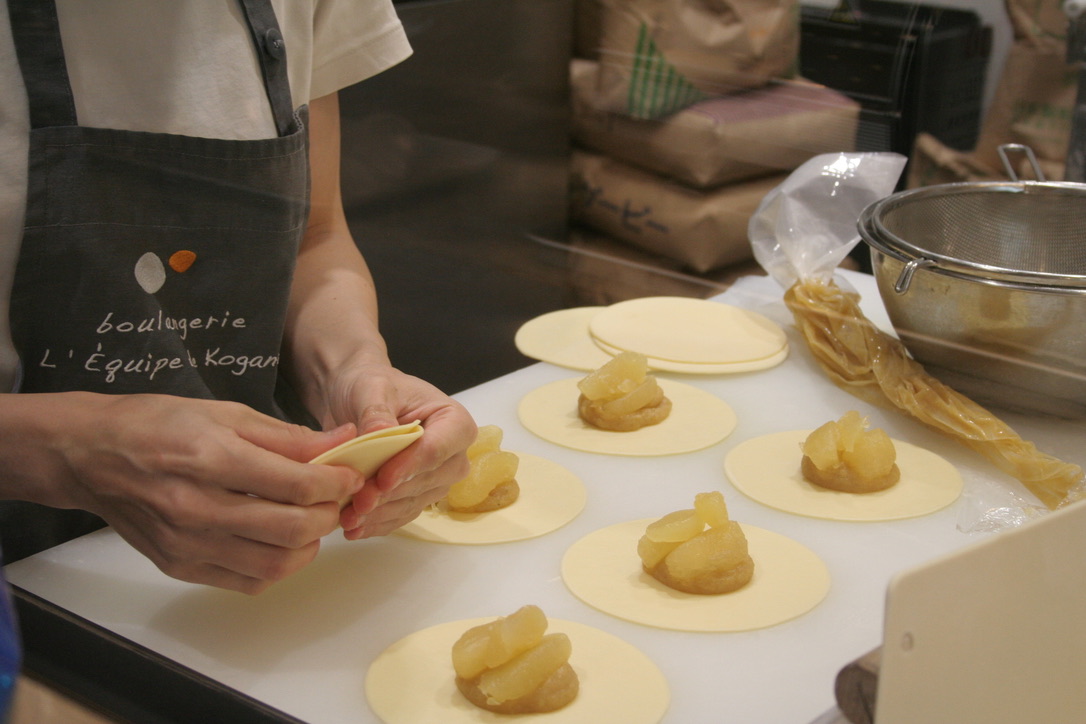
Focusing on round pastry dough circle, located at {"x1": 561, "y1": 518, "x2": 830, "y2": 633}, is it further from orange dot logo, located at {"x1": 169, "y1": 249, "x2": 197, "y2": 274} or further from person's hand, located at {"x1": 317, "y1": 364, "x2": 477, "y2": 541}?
orange dot logo, located at {"x1": 169, "y1": 249, "x2": 197, "y2": 274}

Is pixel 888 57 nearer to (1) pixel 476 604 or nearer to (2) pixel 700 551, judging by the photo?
(2) pixel 700 551

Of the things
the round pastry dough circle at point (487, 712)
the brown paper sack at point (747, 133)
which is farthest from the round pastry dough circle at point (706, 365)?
→ the round pastry dough circle at point (487, 712)

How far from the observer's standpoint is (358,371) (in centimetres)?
105

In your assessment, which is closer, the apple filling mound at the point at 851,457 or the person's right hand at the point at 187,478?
the person's right hand at the point at 187,478

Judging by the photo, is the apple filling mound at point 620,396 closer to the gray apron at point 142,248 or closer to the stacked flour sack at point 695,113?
the gray apron at point 142,248

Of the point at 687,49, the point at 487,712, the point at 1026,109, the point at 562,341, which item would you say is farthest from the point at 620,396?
the point at 1026,109

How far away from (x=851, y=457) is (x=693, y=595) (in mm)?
282

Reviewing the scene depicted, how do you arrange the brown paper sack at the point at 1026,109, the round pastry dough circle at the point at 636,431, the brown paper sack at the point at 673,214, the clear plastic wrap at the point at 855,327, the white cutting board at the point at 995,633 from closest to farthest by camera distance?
the white cutting board at the point at 995,633
the clear plastic wrap at the point at 855,327
the round pastry dough circle at the point at 636,431
the brown paper sack at the point at 673,214
the brown paper sack at the point at 1026,109

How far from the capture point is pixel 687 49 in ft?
6.22

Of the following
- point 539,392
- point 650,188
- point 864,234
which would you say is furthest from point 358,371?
point 650,188

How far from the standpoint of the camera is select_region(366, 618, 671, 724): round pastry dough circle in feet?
2.52

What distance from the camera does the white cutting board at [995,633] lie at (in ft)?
1.97

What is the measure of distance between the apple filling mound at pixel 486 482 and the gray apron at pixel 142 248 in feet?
0.90

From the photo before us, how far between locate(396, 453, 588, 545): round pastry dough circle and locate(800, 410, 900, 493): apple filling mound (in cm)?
26
